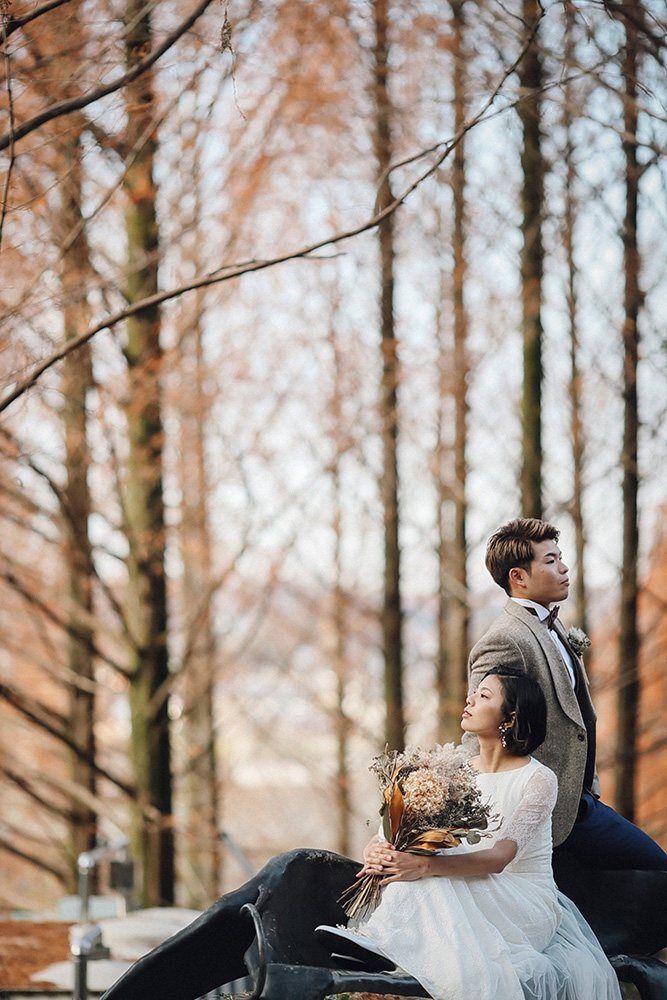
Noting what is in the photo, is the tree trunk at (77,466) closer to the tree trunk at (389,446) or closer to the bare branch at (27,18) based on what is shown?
the bare branch at (27,18)

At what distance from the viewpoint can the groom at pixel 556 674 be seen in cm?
329

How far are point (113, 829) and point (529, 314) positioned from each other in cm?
666

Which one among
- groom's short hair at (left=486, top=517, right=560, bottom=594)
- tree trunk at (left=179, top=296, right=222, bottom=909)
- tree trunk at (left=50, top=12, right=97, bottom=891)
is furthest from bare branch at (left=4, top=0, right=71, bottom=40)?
tree trunk at (left=179, top=296, right=222, bottom=909)

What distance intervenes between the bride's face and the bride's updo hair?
0.05 feet

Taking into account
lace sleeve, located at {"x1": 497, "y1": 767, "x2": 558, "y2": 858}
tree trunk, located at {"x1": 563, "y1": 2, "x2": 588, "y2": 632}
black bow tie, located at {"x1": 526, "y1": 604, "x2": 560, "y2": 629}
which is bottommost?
lace sleeve, located at {"x1": 497, "y1": 767, "x2": 558, "y2": 858}

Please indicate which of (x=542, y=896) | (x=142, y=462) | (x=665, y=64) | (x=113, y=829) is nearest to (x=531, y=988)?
(x=542, y=896)

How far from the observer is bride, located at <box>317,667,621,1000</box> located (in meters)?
2.78

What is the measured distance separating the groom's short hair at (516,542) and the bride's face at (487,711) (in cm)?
53

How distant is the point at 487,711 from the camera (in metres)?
3.10

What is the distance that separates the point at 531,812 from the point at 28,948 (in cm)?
547

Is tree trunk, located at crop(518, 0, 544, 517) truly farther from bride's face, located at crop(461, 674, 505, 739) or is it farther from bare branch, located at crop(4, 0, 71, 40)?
bare branch, located at crop(4, 0, 71, 40)

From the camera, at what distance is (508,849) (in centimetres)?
294

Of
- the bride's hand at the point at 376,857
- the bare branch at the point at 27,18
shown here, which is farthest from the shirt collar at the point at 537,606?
the bare branch at the point at 27,18

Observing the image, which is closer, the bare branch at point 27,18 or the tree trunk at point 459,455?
the bare branch at point 27,18
